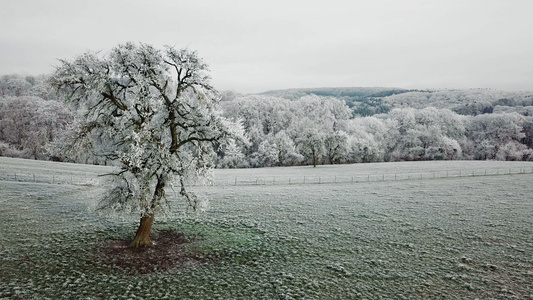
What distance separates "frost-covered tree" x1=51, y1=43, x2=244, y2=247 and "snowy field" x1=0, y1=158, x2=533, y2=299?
4.63 metres

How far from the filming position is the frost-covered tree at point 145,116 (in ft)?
60.6

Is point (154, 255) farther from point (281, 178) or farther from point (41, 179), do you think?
point (281, 178)

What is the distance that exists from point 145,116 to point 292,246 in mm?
13595

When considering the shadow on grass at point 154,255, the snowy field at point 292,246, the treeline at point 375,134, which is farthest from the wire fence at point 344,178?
the shadow on grass at point 154,255

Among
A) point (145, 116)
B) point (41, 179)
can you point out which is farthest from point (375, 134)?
point (145, 116)

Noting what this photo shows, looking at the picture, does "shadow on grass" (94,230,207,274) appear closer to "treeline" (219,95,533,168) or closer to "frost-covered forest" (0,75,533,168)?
"frost-covered forest" (0,75,533,168)

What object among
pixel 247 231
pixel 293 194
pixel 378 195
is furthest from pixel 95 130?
pixel 378 195

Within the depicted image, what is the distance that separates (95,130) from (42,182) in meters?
29.0

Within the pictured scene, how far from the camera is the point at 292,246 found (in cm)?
2258

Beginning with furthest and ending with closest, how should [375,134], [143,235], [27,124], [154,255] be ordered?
[375,134] < [27,124] < [143,235] < [154,255]

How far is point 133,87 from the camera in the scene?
19453 millimetres

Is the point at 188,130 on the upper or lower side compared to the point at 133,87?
lower

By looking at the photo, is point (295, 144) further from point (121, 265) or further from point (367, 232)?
point (121, 265)

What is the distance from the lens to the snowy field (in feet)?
53.0
